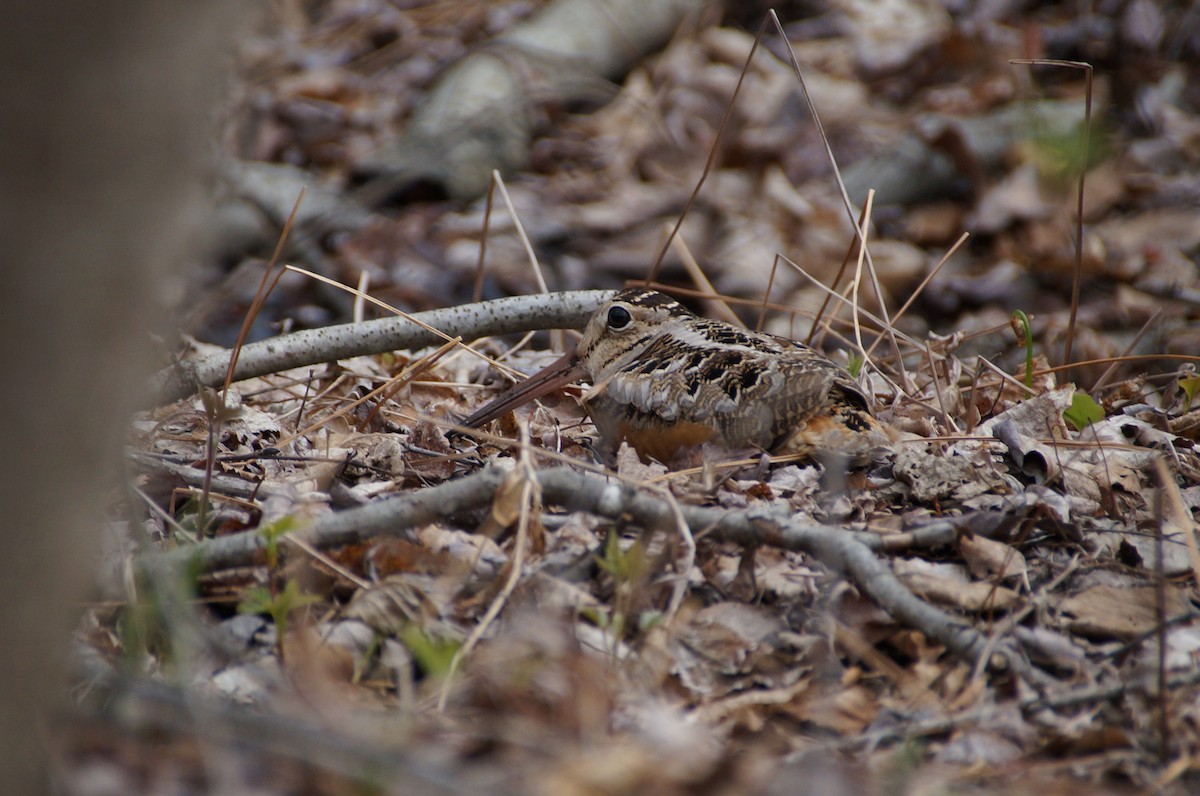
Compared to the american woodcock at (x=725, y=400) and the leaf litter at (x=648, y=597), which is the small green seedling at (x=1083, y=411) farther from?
the american woodcock at (x=725, y=400)

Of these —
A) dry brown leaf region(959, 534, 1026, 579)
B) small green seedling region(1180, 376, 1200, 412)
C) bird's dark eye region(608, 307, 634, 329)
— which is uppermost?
bird's dark eye region(608, 307, 634, 329)

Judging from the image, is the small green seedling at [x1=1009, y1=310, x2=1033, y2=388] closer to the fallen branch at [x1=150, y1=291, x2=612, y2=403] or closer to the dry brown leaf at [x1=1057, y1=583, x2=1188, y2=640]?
the dry brown leaf at [x1=1057, y1=583, x2=1188, y2=640]

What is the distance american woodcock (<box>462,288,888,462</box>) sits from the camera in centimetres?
302

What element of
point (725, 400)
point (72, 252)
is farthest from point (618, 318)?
Answer: point (72, 252)

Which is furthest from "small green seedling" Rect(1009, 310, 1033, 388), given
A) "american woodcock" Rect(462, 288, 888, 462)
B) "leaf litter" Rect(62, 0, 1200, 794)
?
"american woodcock" Rect(462, 288, 888, 462)

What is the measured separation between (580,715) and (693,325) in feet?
6.57

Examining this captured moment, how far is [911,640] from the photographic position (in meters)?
2.20

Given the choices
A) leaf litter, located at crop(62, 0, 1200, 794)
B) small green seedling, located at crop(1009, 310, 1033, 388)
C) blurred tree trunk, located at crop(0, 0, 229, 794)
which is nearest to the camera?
blurred tree trunk, located at crop(0, 0, 229, 794)

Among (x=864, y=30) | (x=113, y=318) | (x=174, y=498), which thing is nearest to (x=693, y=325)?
(x=174, y=498)

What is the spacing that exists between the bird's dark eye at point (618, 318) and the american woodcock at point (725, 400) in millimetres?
134

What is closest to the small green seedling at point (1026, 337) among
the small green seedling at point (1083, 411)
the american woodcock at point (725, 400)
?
the small green seedling at point (1083, 411)

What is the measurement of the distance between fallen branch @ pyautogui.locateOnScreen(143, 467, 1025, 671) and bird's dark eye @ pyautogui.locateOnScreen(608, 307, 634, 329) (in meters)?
1.46

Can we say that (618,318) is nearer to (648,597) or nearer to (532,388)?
(532,388)

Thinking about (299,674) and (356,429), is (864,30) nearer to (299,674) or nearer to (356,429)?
(356,429)
